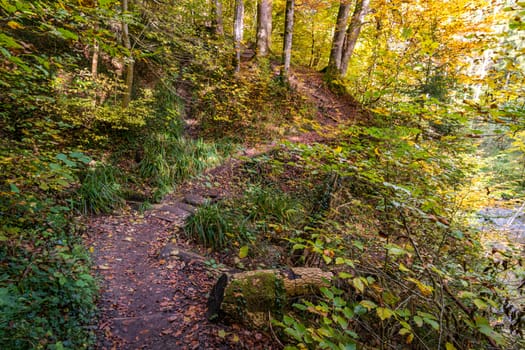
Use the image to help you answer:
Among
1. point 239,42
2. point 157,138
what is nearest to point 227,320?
point 157,138

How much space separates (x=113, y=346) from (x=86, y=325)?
364 millimetres

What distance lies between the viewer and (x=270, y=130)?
28.1 feet

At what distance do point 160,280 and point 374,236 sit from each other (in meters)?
3.27

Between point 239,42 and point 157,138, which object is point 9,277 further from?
point 239,42

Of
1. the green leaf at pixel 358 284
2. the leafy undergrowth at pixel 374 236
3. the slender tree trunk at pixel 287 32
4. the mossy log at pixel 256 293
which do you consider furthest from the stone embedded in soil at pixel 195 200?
the slender tree trunk at pixel 287 32

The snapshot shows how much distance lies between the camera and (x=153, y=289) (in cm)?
357

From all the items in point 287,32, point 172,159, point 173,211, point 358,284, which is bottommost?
point 173,211

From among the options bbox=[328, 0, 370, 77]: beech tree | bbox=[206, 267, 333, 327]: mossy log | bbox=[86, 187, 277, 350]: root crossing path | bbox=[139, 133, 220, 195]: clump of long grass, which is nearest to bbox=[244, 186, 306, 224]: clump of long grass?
bbox=[86, 187, 277, 350]: root crossing path

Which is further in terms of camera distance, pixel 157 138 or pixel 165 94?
pixel 165 94

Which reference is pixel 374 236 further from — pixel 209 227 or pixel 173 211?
pixel 173 211

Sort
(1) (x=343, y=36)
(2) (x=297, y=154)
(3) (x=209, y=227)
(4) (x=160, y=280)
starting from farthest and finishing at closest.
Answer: (1) (x=343, y=36), (3) (x=209, y=227), (2) (x=297, y=154), (4) (x=160, y=280)

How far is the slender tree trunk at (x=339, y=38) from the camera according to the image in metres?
10.1

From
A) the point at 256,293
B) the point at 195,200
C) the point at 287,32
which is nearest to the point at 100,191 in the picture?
the point at 195,200

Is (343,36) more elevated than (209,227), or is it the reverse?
(343,36)
